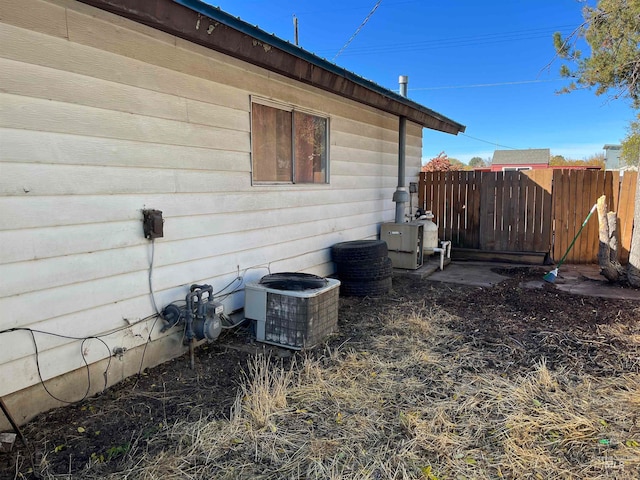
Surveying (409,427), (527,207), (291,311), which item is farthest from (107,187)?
(527,207)

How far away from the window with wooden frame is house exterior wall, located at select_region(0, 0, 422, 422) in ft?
0.60

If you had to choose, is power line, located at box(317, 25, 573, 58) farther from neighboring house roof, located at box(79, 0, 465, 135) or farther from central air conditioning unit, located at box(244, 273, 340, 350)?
central air conditioning unit, located at box(244, 273, 340, 350)

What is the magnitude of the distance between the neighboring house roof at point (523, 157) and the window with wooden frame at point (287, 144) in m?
34.6

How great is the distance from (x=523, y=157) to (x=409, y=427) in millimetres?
38632

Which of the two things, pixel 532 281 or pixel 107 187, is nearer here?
pixel 107 187

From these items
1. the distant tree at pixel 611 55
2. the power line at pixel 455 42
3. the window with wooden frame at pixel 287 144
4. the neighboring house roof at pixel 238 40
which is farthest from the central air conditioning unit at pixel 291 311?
the power line at pixel 455 42

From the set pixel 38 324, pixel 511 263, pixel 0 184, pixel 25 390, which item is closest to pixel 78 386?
pixel 25 390

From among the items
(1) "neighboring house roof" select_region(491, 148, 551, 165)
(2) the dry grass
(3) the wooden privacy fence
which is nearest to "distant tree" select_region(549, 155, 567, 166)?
(1) "neighboring house roof" select_region(491, 148, 551, 165)

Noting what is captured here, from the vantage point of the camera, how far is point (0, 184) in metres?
2.19

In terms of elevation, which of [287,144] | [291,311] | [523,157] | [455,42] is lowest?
[291,311]

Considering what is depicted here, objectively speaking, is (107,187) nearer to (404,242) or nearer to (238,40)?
(238,40)

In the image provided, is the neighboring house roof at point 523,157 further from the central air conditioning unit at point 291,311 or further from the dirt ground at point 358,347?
the central air conditioning unit at point 291,311

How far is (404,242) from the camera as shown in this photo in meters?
6.54

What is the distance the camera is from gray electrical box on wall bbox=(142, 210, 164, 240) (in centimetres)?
296
